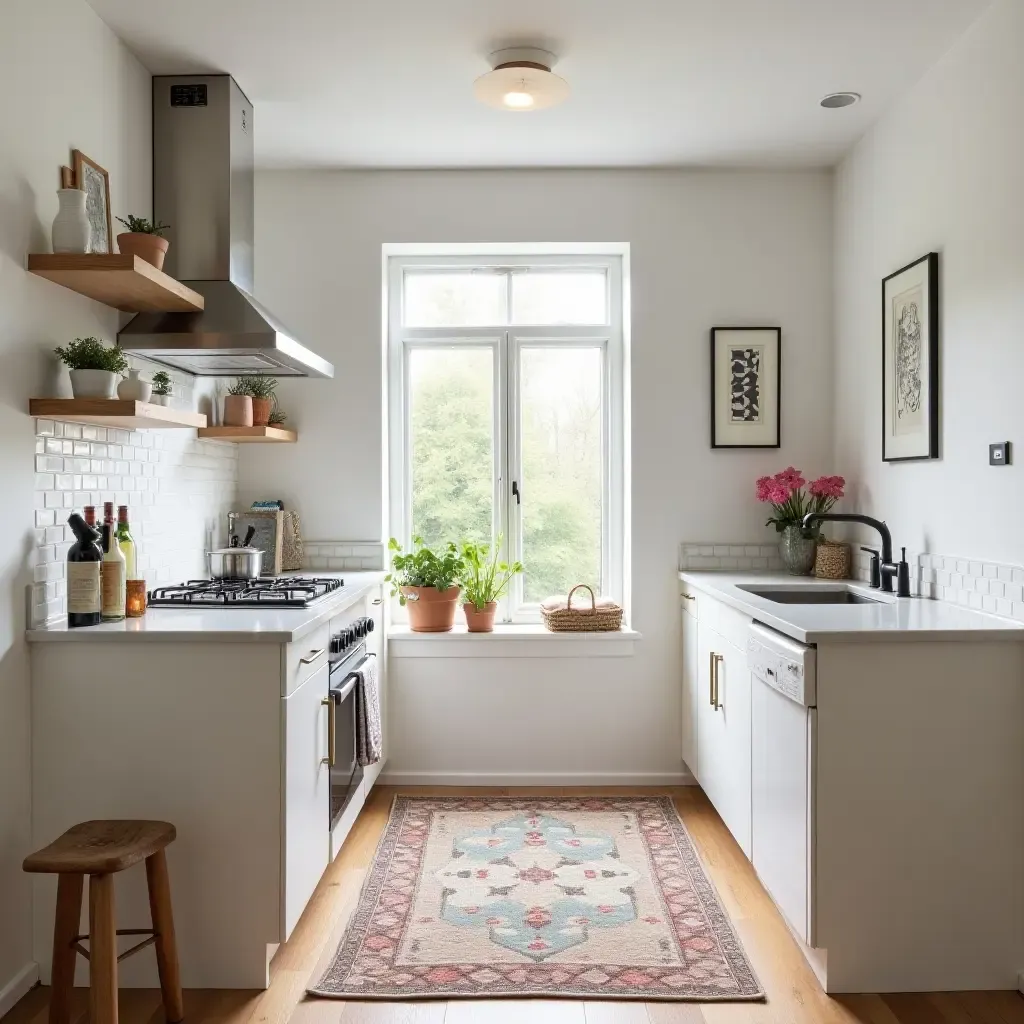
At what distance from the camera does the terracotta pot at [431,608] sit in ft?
12.9

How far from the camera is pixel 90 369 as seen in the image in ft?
7.83

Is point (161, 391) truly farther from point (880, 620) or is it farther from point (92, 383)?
point (880, 620)

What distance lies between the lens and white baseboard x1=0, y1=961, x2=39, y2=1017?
222 centimetres

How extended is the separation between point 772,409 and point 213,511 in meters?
2.38

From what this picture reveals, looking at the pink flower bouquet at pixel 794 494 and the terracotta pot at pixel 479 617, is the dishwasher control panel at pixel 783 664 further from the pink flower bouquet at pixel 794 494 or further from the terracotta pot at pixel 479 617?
the terracotta pot at pixel 479 617

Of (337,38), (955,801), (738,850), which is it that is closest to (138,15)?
(337,38)

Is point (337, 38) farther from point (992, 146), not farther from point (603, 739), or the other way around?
point (603, 739)

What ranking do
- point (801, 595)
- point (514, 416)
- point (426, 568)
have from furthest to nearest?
1. point (514, 416)
2. point (426, 568)
3. point (801, 595)

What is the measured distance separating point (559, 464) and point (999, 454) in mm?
2056

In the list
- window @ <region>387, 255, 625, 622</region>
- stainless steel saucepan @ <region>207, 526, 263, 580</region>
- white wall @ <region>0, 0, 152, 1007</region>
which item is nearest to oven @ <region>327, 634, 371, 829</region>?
stainless steel saucepan @ <region>207, 526, 263, 580</region>

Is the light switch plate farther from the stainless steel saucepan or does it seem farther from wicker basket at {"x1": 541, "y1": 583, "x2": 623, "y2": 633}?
the stainless steel saucepan

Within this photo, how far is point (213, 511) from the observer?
3.69 meters

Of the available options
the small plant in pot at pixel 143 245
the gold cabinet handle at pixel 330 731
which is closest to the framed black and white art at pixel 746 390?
the gold cabinet handle at pixel 330 731

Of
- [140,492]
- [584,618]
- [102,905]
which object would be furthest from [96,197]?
[584,618]
